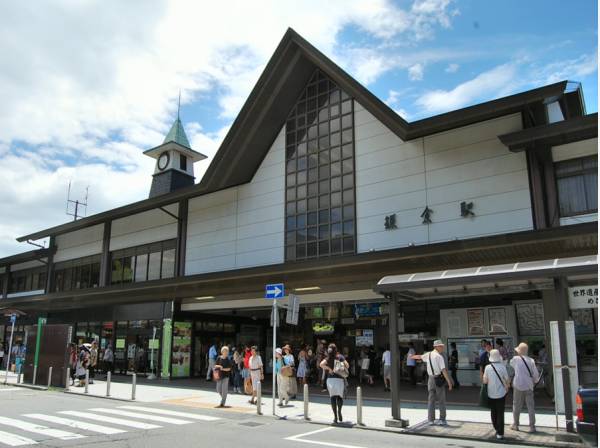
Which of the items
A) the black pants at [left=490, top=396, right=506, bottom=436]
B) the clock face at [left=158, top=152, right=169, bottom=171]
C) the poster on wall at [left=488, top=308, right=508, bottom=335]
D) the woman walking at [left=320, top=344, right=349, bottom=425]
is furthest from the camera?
the clock face at [left=158, top=152, right=169, bottom=171]

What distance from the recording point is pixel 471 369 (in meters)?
18.6

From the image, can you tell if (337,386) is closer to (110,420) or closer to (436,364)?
(436,364)

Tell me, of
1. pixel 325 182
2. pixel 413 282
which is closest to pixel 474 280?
pixel 413 282

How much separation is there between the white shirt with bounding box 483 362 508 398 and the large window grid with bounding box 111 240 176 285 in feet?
60.3

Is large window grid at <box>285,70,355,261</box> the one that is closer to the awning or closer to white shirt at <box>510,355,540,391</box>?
the awning

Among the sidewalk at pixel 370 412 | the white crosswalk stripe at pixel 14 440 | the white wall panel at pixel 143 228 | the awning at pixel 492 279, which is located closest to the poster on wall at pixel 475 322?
the sidewalk at pixel 370 412

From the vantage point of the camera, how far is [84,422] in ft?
37.2

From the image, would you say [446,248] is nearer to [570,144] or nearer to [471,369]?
[570,144]

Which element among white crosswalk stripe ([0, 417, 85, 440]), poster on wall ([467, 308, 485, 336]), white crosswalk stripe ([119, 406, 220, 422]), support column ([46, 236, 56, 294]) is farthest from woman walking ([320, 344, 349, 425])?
support column ([46, 236, 56, 294])

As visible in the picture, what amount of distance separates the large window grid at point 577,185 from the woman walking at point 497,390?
294 inches

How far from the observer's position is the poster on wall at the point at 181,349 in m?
23.0

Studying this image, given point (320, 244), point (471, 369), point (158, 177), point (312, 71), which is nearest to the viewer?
point (471, 369)

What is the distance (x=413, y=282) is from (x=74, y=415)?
8.69m

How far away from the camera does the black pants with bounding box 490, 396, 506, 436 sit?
958cm
